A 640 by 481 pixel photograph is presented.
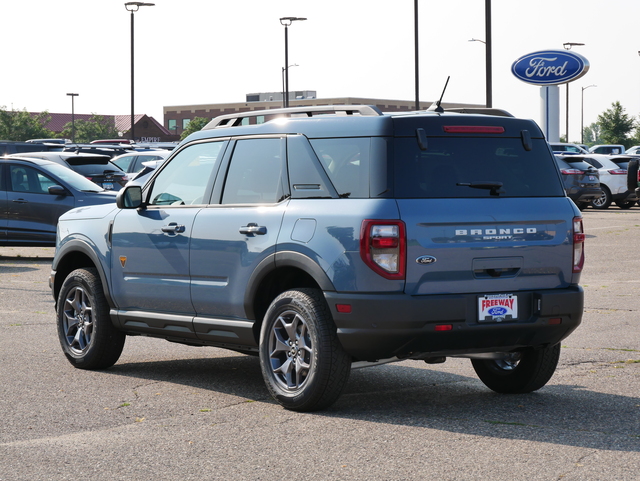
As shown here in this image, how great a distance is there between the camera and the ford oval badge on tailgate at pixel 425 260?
6.27m

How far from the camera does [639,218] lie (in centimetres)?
2867

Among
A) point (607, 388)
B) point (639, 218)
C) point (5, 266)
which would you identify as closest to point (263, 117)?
point (607, 388)

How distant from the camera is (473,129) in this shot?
6.73 m

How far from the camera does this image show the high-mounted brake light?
666 centimetres

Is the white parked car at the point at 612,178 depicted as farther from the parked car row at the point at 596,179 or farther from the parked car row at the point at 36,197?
the parked car row at the point at 36,197

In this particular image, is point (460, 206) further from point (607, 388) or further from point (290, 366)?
point (607, 388)

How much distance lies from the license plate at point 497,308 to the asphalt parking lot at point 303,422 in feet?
2.09

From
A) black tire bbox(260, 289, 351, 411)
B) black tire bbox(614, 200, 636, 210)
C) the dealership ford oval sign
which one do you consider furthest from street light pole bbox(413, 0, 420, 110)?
black tire bbox(260, 289, 351, 411)

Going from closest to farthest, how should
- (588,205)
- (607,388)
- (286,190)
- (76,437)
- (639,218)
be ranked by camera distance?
(76,437), (286,190), (607,388), (639,218), (588,205)

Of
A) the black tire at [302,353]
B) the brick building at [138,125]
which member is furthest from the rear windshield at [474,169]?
the brick building at [138,125]

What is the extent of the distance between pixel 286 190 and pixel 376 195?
83 cm

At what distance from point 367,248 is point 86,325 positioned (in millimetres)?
3189

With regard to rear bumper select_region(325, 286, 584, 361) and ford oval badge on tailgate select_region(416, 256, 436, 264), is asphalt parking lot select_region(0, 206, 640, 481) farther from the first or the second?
ford oval badge on tailgate select_region(416, 256, 436, 264)

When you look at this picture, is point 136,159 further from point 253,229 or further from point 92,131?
point 92,131
